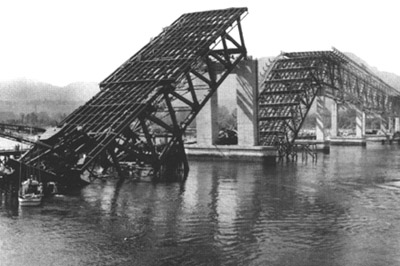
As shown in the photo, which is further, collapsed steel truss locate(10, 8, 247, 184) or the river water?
collapsed steel truss locate(10, 8, 247, 184)

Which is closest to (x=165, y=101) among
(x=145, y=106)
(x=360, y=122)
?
(x=145, y=106)

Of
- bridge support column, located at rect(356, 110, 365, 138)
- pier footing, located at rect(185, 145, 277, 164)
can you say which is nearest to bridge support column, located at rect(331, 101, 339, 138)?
bridge support column, located at rect(356, 110, 365, 138)

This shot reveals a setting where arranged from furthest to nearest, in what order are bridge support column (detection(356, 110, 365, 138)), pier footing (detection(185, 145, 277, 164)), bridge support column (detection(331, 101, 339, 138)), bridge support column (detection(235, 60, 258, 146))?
bridge support column (detection(331, 101, 339, 138)), bridge support column (detection(356, 110, 365, 138)), bridge support column (detection(235, 60, 258, 146)), pier footing (detection(185, 145, 277, 164))

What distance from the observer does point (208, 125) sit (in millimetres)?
93875

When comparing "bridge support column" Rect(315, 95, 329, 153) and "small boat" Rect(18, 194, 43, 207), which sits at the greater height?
"bridge support column" Rect(315, 95, 329, 153)

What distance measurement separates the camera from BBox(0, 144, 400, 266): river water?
102ft

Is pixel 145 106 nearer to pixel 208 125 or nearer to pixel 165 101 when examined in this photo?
pixel 165 101

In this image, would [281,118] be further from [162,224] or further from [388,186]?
[162,224]

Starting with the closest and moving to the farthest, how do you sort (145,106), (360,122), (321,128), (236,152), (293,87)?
(145,106) < (236,152) < (293,87) < (321,128) < (360,122)

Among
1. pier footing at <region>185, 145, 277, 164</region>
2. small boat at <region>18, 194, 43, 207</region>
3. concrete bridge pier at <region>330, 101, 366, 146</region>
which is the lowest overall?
small boat at <region>18, 194, 43, 207</region>

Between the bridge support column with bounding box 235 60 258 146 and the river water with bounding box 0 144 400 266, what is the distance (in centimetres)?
2552

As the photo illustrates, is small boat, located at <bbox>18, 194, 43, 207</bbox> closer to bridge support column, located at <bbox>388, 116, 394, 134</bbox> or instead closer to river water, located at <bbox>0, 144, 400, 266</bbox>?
river water, located at <bbox>0, 144, 400, 266</bbox>

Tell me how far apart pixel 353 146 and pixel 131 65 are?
3250 inches

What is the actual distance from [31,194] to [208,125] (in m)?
49.4
